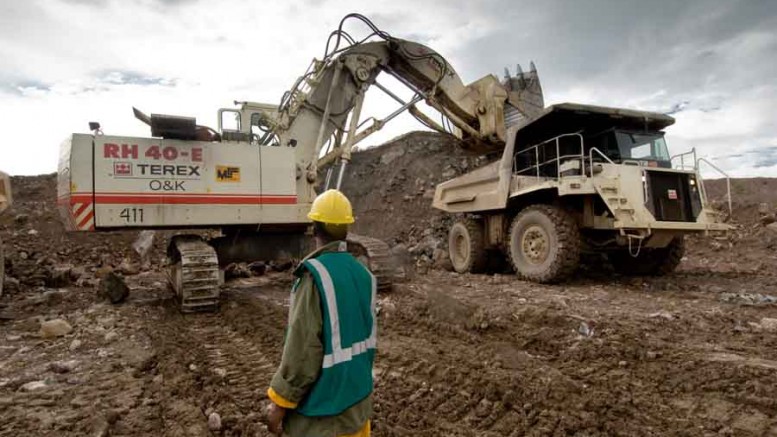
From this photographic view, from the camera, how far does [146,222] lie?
21.4 feet

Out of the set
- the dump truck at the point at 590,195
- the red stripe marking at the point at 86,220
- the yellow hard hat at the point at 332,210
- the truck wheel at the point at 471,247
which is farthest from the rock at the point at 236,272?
the yellow hard hat at the point at 332,210

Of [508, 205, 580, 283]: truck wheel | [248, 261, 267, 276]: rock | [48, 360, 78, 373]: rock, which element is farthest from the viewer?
[248, 261, 267, 276]: rock

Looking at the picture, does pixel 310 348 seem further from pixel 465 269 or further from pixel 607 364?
pixel 465 269

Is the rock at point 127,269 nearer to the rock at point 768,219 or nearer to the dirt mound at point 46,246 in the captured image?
the dirt mound at point 46,246

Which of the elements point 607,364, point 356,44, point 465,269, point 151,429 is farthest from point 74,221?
point 465,269

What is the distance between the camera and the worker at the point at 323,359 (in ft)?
5.75

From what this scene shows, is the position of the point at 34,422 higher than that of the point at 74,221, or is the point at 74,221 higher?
the point at 74,221

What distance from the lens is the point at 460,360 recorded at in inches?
153

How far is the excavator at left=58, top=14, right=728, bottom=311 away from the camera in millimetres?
6352

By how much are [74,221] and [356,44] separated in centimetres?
502

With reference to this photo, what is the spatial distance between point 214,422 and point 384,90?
6989 millimetres

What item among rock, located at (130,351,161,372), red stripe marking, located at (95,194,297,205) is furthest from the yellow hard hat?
red stripe marking, located at (95,194,297,205)

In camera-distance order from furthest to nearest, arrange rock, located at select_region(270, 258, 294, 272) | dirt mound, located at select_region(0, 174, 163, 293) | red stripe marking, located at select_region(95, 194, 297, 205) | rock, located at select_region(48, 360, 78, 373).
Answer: rock, located at select_region(270, 258, 294, 272)
dirt mound, located at select_region(0, 174, 163, 293)
red stripe marking, located at select_region(95, 194, 297, 205)
rock, located at select_region(48, 360, 78, 373)

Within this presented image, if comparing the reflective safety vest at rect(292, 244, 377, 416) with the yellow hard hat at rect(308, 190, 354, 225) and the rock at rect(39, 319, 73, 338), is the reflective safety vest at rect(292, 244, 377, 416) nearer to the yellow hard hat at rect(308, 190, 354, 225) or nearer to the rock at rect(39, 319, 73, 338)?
the yellow hard hat at rect(308, 190, 354, 225)
